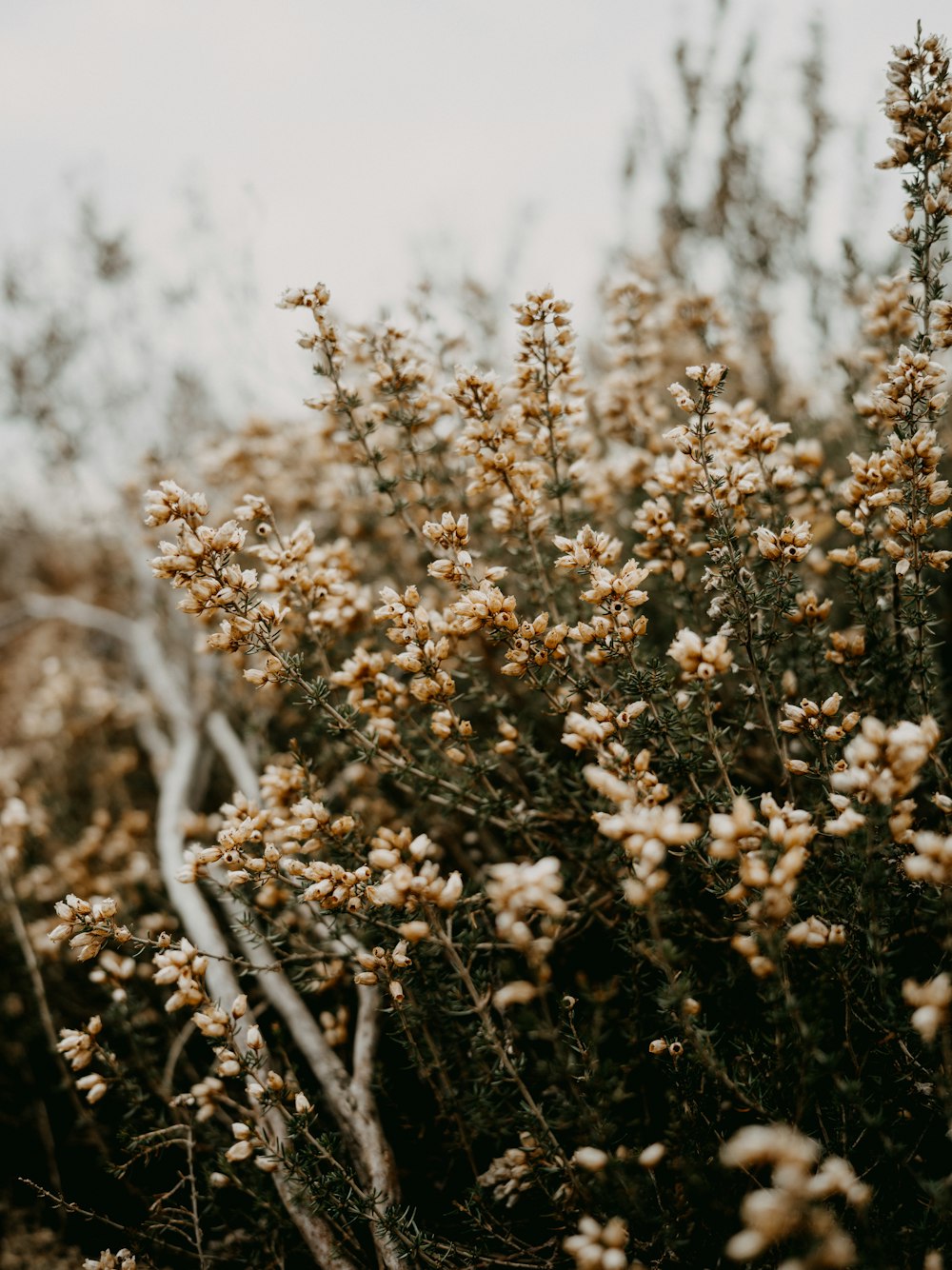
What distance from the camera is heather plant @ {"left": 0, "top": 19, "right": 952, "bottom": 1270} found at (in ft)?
5.68

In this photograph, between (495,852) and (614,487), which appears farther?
(614,487)

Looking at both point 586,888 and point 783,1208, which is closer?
point 783,1208

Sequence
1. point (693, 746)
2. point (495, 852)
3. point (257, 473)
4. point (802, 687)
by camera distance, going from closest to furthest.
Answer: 1. point (693, 746)
2. point (802, 687)
3. point (495, 852)
4. point (257, 473)

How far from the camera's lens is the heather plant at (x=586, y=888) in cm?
173

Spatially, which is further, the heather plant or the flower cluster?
the heather plant

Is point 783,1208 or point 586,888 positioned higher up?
point 586,888

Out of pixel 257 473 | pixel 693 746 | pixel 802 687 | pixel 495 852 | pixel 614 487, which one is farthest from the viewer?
pixel 257 473

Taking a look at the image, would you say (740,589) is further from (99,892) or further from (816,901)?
(99,892)

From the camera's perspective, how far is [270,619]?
2.14 meters

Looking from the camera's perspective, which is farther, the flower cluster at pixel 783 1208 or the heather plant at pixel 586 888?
the heather plant at pixel 586 888

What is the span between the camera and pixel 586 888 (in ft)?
8.91

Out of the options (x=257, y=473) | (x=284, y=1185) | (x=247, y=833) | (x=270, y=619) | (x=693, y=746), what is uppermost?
(x=257, y=473)

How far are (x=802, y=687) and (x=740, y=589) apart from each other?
3.15 feet

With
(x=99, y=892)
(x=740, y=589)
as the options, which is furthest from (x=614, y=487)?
(x=99, y=892)
